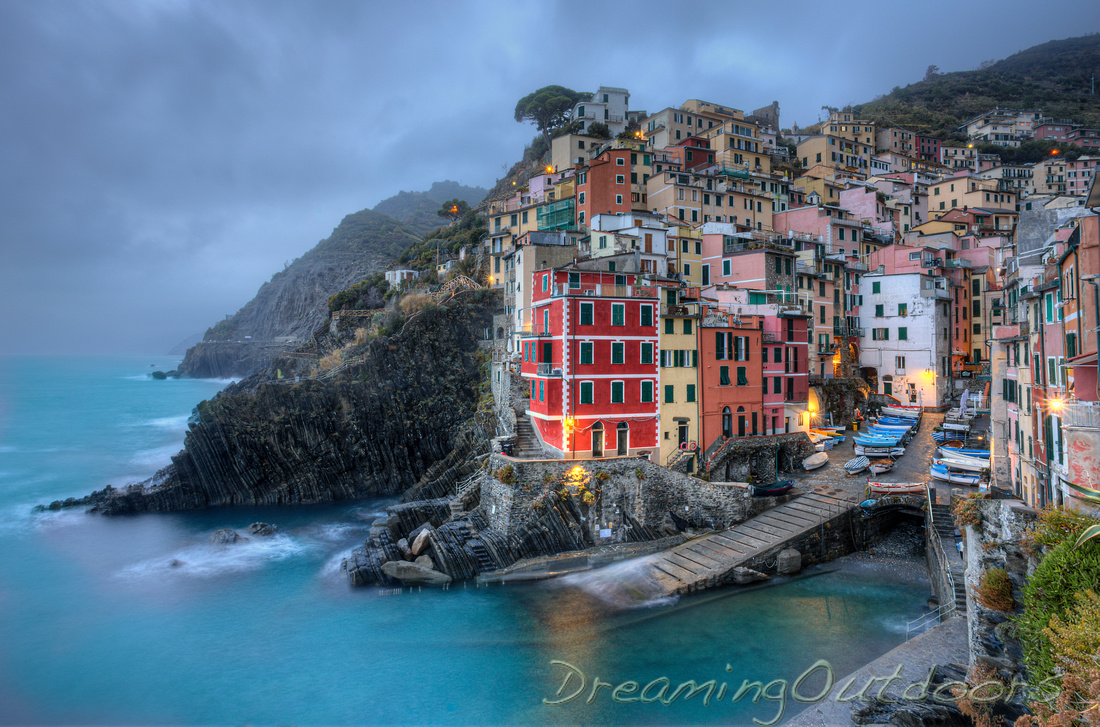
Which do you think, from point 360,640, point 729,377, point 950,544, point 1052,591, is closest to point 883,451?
point 729,377

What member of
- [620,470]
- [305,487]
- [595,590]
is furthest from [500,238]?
[595,590]

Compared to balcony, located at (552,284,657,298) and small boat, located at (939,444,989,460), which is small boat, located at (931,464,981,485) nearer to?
small boat, located at (939,444,989,460)

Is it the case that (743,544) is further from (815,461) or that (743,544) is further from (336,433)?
(336,433)

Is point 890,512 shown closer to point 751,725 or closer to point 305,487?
point 751,725

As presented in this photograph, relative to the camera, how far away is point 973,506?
59.9 feet

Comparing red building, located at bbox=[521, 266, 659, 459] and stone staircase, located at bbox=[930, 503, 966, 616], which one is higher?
red building, located at bbox=[521, 266, 659, 459]

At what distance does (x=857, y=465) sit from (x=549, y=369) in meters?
19.3

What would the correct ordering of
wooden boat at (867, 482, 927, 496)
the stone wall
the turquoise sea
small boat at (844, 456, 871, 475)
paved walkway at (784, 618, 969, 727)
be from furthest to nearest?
1. small boat at (844, 456, 871, 475)
2. the stone wall
3. wooden boat at (867, 482, 927, 496)
4. the turquoise sea
5. paved walkway at (784, 618, 969, 727)

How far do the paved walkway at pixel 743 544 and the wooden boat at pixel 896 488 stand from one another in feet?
3.82

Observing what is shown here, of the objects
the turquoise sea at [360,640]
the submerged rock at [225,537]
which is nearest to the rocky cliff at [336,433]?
the submerged rock at [225,537]

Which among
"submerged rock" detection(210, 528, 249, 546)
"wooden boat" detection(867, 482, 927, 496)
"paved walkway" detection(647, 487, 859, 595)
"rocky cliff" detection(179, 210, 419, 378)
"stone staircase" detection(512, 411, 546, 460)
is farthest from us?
"rocky cliff" detection(179, 210, 419, 378)

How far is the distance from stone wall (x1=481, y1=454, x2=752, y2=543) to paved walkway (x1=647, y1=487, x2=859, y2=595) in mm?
1481

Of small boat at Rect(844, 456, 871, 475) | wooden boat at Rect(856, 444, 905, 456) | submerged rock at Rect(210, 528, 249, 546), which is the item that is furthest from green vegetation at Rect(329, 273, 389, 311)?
wooden boat at Rect(856, 444, 905, 456)

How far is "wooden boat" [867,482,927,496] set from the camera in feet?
97.3
